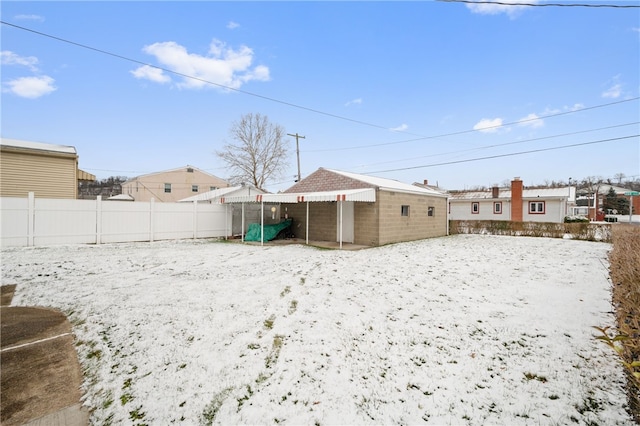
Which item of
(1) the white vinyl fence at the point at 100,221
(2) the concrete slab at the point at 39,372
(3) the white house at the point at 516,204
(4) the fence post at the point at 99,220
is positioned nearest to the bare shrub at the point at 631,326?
(2) the concrete slab at the point at 39,372

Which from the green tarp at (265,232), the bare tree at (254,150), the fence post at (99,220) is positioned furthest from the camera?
the bare tree at (254,150)

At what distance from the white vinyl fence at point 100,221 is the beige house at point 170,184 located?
20.5 m

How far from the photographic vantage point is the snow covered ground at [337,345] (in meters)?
2.52

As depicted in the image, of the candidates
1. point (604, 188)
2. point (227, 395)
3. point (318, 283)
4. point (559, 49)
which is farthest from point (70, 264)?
point (604, 188)

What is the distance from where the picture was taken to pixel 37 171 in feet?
46.4

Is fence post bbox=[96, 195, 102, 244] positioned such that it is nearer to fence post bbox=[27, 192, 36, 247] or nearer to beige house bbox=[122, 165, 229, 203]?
fence post bbox=[27, 192, 36, 247]

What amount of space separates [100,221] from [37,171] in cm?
577

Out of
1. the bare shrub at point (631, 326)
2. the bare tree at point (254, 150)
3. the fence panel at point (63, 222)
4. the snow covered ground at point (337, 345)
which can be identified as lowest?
the snow covered ground at point (337, 345)

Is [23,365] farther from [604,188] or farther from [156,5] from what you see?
[604,188]

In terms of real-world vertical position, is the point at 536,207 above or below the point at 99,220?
above

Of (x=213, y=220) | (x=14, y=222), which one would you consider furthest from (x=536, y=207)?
(x=14, y=222)

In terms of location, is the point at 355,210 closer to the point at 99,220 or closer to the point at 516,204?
the point at 99,220

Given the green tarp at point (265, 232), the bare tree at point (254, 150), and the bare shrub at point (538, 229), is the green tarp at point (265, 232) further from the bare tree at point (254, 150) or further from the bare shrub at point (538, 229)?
the bare tree at point (254, 150)

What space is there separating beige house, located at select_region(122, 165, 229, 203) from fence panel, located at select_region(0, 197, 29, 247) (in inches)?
894
